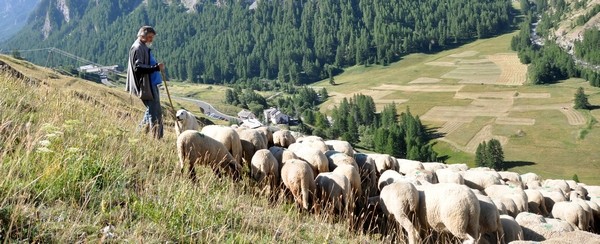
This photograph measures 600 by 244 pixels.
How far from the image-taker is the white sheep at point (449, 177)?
1550 cm

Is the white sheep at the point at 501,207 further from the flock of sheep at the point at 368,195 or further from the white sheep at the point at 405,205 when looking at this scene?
the white sheep at the point at 405,205

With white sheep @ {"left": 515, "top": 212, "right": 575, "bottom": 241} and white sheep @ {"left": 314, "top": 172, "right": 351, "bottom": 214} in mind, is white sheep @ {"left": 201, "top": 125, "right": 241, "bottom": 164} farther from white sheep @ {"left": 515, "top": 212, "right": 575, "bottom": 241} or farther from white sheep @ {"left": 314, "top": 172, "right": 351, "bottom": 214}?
white sheep @ {"left": 515, "top": 212, "right": 575, "bottom": 241}

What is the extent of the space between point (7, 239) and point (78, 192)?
1.55 metres

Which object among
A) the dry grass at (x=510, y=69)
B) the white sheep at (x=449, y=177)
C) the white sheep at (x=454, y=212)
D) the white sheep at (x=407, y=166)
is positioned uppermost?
the white sheep at (x=454, y=212)

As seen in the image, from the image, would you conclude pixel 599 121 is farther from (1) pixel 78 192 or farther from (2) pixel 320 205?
(1) pixel 78 192

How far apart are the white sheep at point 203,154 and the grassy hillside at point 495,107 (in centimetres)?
6967

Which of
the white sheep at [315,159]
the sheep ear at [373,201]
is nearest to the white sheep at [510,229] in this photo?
the sheep ear at [373,201]

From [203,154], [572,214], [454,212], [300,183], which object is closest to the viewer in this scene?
[454,212]

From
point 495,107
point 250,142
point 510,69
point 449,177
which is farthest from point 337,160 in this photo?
point 510,69

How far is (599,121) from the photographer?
91.9 meters

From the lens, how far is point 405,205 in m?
10.8

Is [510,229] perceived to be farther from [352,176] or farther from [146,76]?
[146,76]

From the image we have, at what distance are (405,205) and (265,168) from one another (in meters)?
3.66

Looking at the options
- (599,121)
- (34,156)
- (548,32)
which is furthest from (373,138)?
(548,32)
